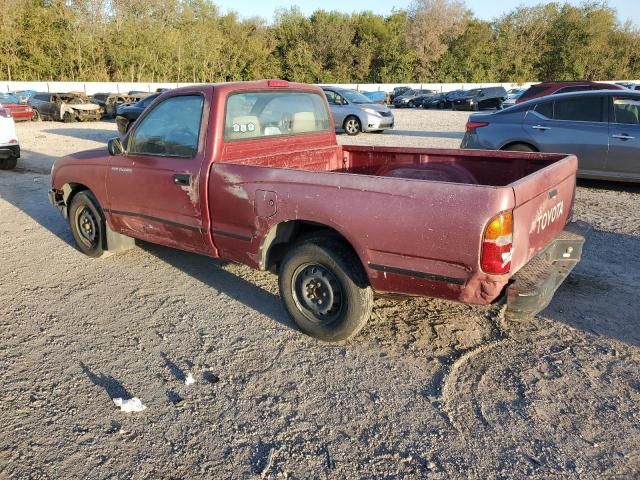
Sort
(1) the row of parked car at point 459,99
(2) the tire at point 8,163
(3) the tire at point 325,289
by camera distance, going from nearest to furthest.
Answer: (3) the tire at point 325,289, (2) the tire at point 8,163, (1) the row of parked car at point 459,99

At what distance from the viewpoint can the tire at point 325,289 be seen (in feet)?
11.6

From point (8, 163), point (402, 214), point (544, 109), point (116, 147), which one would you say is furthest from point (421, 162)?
point (8, 163)

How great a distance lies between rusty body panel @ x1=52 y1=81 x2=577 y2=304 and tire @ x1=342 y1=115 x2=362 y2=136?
1249 cm

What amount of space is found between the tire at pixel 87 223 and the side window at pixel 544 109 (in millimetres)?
6810

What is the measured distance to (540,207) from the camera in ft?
10.9

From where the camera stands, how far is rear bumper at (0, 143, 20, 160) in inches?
421

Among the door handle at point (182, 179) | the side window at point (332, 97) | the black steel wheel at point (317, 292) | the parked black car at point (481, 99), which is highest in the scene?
the parked black car at point (481, 99)

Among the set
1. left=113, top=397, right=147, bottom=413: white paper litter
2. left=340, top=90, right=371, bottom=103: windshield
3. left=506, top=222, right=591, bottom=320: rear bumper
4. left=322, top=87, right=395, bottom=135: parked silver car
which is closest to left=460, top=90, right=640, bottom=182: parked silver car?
left=506, top=222, right=591, bottom=320: rear bumper

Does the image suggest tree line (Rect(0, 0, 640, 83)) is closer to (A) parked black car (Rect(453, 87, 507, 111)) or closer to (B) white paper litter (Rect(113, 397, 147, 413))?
(A) parked black car (Rect(453, 87, 507, 111))

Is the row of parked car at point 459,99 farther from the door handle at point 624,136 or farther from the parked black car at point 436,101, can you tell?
the door handle at point 624,136

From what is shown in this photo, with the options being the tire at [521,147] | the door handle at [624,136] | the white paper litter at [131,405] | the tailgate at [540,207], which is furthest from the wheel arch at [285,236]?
the door handle at [624,136]

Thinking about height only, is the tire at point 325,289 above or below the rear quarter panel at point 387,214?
below

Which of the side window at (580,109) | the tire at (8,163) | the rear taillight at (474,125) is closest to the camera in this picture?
the side window at (580,109)

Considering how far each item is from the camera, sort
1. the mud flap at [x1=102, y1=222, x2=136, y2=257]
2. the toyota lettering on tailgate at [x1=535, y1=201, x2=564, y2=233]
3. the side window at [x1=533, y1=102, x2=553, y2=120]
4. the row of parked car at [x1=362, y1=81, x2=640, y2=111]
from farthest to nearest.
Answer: the row of parked car at [x1=362, y1=81, x2=640, y2=111], the side window at [x1=533, y1=102, x2=553, y2=120], the mud flap at [x1=102, y1=222, x2=136, y2=257], the toyota lettering on tailgate at [x1=535, y1=201, x2=564, y2=233]
